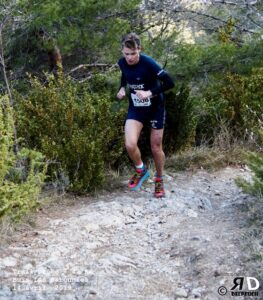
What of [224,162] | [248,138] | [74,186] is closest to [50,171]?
[74,186]

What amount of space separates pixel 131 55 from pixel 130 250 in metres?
1.91

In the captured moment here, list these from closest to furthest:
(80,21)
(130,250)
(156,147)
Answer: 1. (130,250)
2. (156,147)
3. (80,21)

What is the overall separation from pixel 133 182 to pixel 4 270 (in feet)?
6.92

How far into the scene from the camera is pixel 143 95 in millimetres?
4641

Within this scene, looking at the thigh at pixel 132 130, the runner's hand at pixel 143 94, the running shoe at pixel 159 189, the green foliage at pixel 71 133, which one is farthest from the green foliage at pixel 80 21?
the running shoe at pixel 159 189

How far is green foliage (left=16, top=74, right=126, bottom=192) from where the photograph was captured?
4961 mm

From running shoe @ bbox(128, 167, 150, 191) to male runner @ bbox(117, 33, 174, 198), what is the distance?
65 millimetres

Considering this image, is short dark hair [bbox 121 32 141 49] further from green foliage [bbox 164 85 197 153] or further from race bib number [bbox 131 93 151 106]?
green foliage [bbox 164 85 197 153]

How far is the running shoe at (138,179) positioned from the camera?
17.1ft

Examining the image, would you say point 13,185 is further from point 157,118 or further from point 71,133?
point 157,118

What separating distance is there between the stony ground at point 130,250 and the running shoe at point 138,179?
0.42 ft

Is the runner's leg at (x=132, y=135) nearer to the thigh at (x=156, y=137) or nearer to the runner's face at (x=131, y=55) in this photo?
the thigh at (x=156, y=137)

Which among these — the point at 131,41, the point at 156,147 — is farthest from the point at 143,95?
the point at 156,147

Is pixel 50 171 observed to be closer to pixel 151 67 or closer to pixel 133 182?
pixel 133 182
